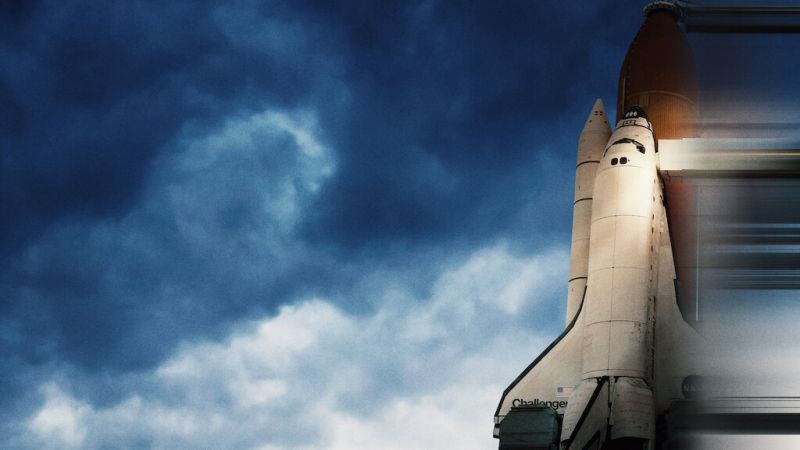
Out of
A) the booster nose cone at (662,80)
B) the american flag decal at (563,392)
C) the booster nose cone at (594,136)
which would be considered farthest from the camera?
the booster nose cone at (662,80)

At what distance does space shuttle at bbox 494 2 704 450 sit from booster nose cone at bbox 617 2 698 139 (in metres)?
3.76

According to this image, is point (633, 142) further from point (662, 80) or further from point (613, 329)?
point (662, 80)

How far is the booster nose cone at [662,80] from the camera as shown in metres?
24.8

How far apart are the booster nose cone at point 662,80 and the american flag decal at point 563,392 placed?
8463mm

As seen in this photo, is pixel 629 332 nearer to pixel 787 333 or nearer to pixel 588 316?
pixel 588 316

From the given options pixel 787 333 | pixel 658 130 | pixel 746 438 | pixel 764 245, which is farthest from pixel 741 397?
pixel 658 130

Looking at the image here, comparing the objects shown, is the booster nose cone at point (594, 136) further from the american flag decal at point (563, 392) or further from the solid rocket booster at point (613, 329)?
the american flag decal at point (563, 392)

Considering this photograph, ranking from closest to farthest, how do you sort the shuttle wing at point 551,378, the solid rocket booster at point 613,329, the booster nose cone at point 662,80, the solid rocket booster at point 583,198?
the solid rocket booster at point 613,329 < the shuttle wing at point 551,378 < the solid rocket booster at point 583,198 < the booster nose cone at point 662,80

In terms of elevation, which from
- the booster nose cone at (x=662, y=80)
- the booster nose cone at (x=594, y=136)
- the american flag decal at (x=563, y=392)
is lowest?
the american flag decal at (x=563, y=392)

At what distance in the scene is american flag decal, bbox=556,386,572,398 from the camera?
19.6 meters

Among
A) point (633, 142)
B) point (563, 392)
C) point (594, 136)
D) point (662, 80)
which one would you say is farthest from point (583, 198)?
point (563, 392)

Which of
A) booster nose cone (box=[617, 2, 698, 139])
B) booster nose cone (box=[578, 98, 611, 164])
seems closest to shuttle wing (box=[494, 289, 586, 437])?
booster nose cone (box=[578, 98, 611, 164])

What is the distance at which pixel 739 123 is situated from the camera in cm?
582

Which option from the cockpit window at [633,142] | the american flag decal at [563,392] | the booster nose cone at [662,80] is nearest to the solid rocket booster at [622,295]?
the cockpit window at [633,142]
